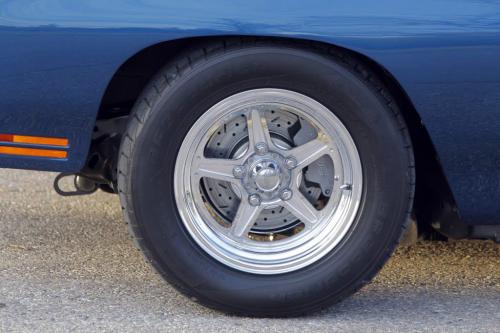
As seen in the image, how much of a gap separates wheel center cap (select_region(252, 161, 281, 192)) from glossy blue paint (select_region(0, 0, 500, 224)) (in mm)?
512

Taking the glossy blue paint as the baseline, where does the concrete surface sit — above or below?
below

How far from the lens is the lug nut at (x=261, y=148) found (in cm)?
335

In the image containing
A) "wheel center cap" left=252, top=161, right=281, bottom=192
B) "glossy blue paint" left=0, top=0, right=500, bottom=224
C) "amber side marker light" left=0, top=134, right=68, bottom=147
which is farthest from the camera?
"wheel center cap" left=252, top=161, right=281, bottom=192

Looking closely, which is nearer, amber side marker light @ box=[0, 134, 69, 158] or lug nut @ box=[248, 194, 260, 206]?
amber side marker light @ box=[0, 134, 69, 158]

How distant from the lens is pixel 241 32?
309cm

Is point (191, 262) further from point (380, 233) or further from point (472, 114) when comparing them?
point (472, 114)

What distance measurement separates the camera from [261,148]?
3.35 metres

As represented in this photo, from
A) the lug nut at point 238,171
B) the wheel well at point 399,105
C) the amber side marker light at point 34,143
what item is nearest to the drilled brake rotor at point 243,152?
the lug nut at point 238,171

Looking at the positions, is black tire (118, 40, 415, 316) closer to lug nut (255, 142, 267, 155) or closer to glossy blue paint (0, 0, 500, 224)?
glossy blue paint (0, 0, 500, 224)

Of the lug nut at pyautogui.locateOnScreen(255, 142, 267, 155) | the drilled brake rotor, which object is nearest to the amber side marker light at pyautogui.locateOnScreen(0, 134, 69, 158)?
the drilled brake rotor

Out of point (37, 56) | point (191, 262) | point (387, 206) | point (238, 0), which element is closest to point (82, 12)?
point (37, 56)

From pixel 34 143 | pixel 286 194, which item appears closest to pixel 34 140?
pixel 34 143

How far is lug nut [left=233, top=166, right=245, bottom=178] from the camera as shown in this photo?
3357 millimetres

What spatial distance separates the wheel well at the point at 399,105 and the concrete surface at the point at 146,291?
0.31m
